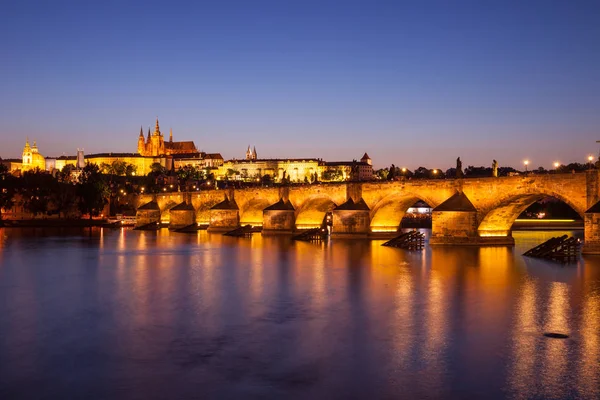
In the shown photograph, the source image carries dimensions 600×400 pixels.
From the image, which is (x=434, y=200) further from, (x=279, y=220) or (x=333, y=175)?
(x=333, y=175)

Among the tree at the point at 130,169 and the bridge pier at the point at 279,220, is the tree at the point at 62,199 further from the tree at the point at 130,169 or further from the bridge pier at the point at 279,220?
the tree at the point at 130,169

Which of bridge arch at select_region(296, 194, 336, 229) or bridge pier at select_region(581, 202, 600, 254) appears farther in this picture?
bridge arch at select_region(296, 194, 336, 229)

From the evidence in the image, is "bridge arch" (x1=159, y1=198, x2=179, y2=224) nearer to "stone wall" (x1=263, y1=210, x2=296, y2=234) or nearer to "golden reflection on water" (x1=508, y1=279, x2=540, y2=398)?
"stone wall" (x1=263, y1=210, x2=296, y2=234)

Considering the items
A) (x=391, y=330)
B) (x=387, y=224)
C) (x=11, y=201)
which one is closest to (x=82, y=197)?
(x=11, y=201)

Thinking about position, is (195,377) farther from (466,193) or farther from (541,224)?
(541,224)

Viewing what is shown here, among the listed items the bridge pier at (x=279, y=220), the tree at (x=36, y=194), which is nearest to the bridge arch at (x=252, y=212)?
the bridge pier at (x=279, y=220)

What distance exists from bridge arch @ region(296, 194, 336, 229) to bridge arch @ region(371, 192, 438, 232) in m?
4.91

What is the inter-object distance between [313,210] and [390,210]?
32.5 ft

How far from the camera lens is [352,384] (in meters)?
11.6

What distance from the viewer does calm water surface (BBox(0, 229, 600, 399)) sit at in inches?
455

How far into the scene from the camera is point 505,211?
38312mm

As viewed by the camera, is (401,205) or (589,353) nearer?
(589,353)

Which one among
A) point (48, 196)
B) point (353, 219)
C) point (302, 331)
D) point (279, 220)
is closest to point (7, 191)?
point (48, 196)

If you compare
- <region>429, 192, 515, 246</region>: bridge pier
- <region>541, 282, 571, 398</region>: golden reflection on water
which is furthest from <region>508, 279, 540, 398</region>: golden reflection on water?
<region>429, 192, 515, 246</region>: bridge pier
